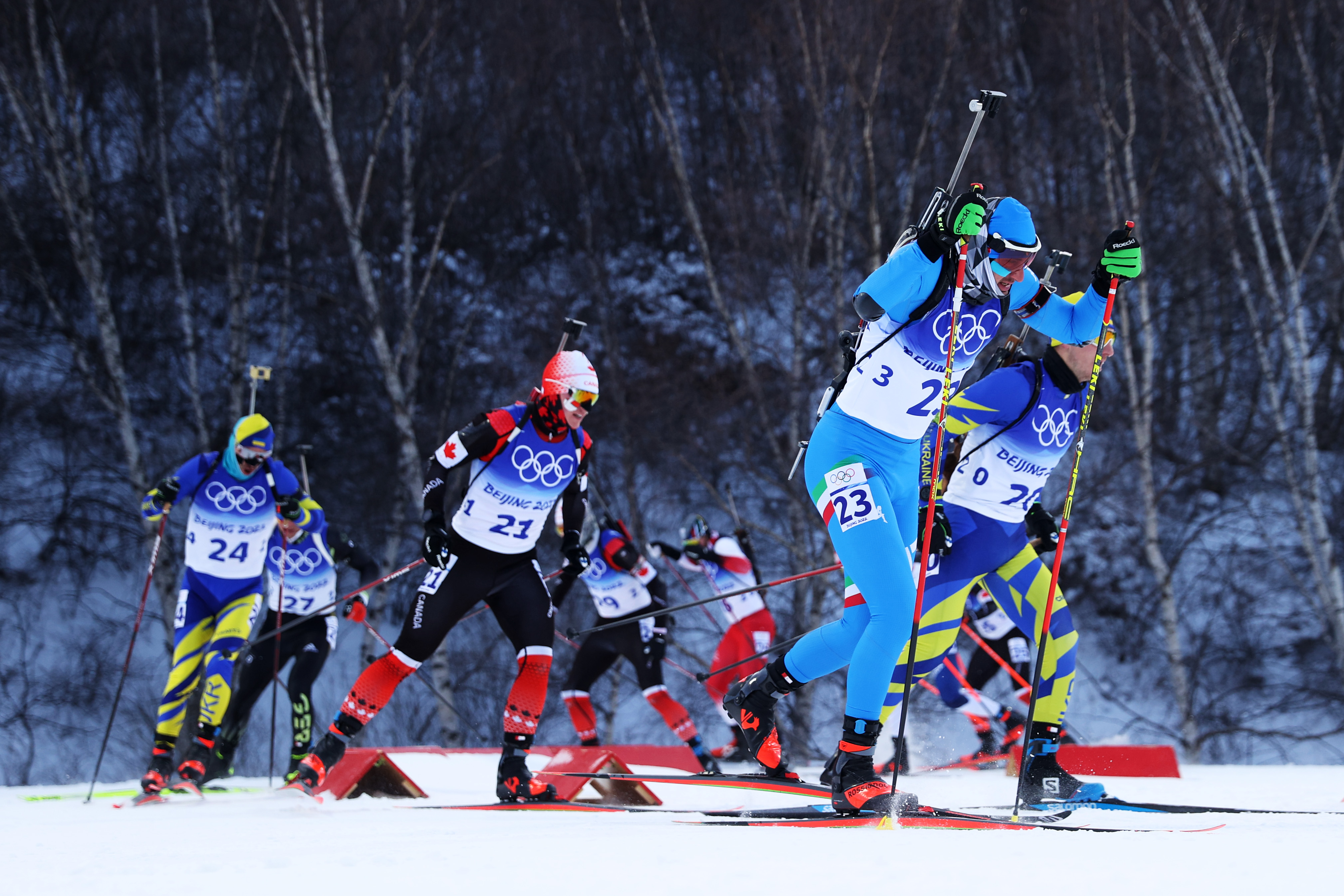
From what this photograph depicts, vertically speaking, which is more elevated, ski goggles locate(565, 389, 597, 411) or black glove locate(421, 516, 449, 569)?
ski goggles locate(565, 389, 597, 411)

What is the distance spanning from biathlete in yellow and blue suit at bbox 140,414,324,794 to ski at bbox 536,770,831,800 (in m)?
2.96

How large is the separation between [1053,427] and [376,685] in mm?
3095

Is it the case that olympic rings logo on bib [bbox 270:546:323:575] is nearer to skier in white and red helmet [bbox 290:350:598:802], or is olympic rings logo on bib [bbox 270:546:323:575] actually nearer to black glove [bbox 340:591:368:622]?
black glove [bbox 340:591:368:622]

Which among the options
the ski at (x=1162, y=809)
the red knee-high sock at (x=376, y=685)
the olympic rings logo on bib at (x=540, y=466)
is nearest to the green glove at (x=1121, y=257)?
the ski at (x=1162, y=809)

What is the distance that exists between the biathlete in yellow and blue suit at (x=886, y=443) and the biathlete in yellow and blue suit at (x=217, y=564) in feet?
12.0

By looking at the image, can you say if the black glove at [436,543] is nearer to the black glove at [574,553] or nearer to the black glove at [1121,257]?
the black glove at [574,553]

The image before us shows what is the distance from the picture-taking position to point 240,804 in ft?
18.4

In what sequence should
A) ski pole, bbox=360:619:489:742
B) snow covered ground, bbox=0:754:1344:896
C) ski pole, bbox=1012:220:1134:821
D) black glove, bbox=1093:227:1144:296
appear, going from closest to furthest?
snow covered ground, bbox=0:754:1344:896
black glove, bbox=1093:227:1144:296
ski pole, bbox=1012:220:1134:821
ski pole, bbox=360:619:489:742

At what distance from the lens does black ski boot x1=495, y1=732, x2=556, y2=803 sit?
195 inches

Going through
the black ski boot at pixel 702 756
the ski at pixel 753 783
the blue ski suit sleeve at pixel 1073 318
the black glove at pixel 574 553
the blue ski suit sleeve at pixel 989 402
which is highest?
the blue ski suit sleeve at pixel 1073 318

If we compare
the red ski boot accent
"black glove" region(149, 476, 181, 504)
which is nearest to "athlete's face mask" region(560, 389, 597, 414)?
the red ski boot accent

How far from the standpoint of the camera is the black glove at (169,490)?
21.0 ft

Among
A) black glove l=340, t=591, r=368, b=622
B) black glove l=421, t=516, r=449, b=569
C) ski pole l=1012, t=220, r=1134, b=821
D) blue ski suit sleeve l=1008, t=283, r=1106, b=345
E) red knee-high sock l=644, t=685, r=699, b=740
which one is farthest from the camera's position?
red knee-high sock l=644, t=685, r=699, b=740

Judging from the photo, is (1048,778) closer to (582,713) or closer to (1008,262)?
(1008,262)
